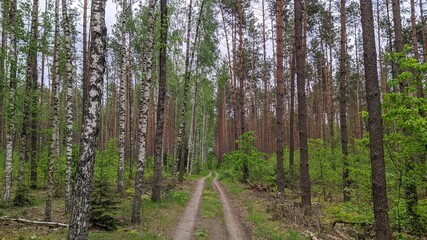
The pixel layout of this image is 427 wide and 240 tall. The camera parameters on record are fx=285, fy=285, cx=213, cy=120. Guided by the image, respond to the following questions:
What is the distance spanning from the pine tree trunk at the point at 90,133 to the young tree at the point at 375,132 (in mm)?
5752

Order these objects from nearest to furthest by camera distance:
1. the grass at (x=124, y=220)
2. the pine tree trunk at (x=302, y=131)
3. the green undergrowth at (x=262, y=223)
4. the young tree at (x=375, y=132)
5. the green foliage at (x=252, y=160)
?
the young tree at (x=375, y=132)
the grass at (x=124, y=220)
the green undergrowth at (x=262, y=223)
the pine tree trunk at (x=302, y=131)
the green foliage at (x=252, y=160)

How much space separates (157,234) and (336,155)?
1074cm

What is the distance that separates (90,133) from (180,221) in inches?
234

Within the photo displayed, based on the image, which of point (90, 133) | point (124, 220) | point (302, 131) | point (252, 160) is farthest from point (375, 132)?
point (252, 160)

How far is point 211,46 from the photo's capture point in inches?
994

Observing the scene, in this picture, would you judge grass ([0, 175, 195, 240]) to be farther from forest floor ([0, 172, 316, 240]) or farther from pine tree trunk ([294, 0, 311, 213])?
pine tree trunk ([294, 0, 311, 213])

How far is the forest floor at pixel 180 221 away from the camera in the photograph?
8156mm

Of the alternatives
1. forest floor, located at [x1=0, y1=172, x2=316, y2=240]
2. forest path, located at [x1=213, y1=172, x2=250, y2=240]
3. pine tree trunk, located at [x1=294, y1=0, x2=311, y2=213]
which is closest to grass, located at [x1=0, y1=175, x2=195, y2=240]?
forest floor, located at [x1=0, y1=172, x2=316, y2=240]

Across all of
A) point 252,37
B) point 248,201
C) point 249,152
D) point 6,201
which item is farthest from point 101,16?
point 252,37

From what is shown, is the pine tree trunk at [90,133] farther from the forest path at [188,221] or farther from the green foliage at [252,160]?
the green foliage at [252,160]

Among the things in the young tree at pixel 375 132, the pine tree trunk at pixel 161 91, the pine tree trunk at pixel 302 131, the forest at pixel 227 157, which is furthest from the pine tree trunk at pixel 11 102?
the young tree at pixel 375 132

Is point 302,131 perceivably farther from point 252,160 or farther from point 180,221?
point 252,160

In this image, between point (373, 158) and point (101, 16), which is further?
point (373, 158)

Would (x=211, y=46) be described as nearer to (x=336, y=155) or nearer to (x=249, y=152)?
(x=249, y=152)
